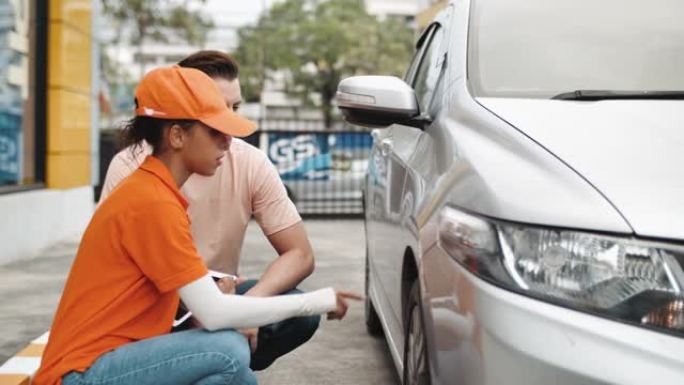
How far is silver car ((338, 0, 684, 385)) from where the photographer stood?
1.82 meters

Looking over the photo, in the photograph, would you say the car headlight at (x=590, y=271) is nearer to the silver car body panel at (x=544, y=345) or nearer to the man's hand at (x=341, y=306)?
the silver car body panel at (x=544, y=345)

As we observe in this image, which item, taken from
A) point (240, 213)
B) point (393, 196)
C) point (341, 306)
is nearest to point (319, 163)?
point (393, 196)

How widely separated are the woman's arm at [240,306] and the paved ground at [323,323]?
5.44 feet

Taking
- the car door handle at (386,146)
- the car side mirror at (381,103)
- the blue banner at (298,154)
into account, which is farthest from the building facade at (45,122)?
the car side mirror at (381,103)

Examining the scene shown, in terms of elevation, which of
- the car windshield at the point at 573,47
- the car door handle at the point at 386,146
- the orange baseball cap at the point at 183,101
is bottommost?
the car door handle at the point at 386,146

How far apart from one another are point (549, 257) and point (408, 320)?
3.62 feet

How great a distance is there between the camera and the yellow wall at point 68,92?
30.8ft

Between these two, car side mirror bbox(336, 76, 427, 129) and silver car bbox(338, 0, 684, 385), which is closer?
silver car bbox(338, 0, 684, 385)

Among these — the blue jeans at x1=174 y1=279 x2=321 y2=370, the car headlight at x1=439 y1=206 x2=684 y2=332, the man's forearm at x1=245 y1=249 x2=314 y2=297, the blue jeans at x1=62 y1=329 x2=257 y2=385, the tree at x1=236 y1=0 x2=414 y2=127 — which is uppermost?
the tree at x1=236 y1=0 x2=414 y2=127

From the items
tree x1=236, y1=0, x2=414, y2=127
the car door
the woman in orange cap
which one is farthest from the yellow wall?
tree x1=236, y1=0, x2=414, y2=127

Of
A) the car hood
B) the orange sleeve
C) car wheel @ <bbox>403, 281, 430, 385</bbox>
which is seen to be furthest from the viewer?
car wheel @ <bbox>403, 281, 430, 385</bbox>

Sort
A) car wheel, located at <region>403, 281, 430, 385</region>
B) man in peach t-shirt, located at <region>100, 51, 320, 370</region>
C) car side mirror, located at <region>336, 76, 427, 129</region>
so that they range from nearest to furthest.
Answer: car wheel, located at <region>403, 281, 430, 385</region>
car side mirror, located at <region>336, 76, 427, 129</region>
man in peach t-shirt, located at <region>100, 51, 320, 370</region>

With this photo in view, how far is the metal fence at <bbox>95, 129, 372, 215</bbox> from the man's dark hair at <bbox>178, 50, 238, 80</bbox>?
9.82 metres

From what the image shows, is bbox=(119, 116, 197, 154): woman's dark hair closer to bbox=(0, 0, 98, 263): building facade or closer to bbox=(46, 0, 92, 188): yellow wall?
bbox=(0, 0, 98, 263): building facade
